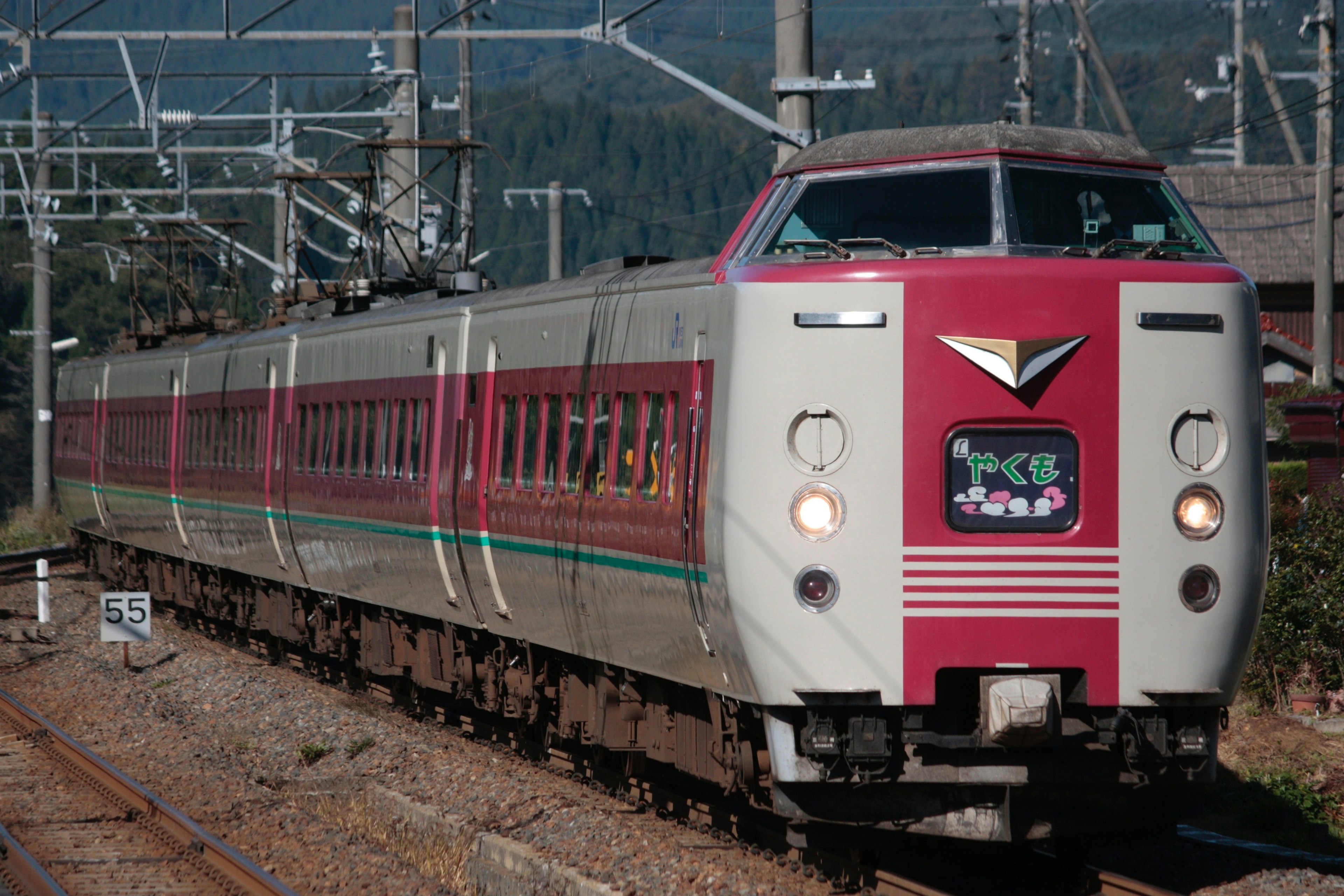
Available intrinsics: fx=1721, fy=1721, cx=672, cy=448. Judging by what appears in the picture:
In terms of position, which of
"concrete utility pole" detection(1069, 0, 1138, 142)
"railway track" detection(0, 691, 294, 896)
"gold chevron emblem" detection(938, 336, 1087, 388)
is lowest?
"railway track" detection(0, 691, 294, 896)

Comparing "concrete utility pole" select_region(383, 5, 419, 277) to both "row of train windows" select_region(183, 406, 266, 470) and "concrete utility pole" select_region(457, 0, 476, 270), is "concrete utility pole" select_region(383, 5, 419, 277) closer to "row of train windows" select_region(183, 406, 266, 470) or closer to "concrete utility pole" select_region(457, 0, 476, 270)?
"concrete utility pole" select_region(457, 0, 476, 270)

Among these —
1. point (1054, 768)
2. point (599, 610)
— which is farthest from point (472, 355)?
point (1054, 768)

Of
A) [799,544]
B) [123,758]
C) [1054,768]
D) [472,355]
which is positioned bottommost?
[123,758]

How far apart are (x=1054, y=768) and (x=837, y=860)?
1.34 m

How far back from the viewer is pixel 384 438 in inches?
530

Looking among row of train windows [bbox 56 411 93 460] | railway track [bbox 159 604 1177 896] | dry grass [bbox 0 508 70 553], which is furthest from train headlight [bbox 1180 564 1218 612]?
dry grass [bbox 0 508 70 553]

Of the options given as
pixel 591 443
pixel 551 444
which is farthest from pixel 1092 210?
pixel 551 444

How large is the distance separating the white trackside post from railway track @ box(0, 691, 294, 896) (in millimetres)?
9418

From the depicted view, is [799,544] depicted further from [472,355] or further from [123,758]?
[123,758]

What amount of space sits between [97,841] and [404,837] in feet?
6.40

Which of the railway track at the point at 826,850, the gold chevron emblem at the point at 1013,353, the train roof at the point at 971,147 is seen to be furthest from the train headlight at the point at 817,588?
the train roof at the point at 971,147

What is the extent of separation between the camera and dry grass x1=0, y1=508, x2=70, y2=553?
35.8 metres

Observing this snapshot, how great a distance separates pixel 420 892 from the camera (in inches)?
335

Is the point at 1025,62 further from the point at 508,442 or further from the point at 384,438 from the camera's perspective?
the point at 508,442
